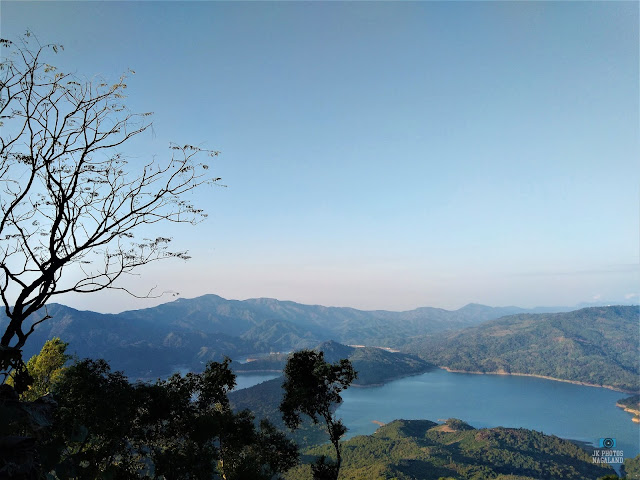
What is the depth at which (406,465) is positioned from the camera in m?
62.2

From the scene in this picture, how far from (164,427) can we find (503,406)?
155m

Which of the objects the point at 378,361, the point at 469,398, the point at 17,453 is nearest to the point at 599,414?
the point at 469,398

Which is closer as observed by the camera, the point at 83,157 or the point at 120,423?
the point at 83,157

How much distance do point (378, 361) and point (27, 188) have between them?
206m

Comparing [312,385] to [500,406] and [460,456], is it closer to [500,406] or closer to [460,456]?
[460,456]

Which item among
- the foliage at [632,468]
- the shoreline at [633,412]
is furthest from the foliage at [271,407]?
the shoreline at [633,412]

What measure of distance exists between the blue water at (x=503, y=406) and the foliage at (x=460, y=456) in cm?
2243

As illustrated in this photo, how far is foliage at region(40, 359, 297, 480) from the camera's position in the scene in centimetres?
1109

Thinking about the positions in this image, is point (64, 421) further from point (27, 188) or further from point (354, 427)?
point (354, 427)

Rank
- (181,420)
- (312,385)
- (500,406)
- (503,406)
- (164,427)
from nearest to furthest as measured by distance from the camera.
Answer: (181,420)
(164,427)
(312,385)
(503,406)
(500,406)

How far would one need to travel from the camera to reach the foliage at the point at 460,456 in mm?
60719

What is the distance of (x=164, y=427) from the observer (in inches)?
516

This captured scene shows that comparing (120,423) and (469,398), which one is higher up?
(120,423)

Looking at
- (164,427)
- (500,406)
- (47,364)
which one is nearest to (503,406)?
(500,406)
